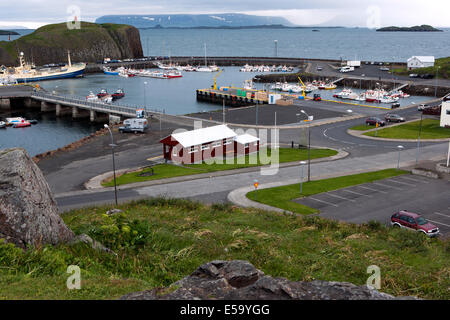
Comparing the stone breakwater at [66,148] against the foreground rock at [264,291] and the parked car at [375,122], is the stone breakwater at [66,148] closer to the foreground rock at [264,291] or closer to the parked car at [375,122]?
the parked car at [375,122]

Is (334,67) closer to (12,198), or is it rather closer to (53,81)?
(53,81)

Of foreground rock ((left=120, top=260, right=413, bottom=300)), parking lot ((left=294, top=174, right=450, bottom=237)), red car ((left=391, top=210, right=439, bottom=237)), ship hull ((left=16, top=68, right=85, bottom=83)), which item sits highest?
ship hull ((left=16, top=68, right=85, bottom=83))

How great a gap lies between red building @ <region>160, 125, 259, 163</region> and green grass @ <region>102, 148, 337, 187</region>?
1.46 m

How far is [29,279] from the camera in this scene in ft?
39.2

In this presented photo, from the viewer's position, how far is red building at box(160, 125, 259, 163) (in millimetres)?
49844

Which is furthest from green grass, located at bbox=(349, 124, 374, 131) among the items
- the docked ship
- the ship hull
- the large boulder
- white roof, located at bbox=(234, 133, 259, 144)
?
the ship hull

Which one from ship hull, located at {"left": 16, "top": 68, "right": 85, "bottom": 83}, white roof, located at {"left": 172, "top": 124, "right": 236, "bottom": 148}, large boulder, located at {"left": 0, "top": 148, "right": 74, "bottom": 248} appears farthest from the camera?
ship hull, located at {"left": 16, "top": 68, "right": 85, "bottom": 83}

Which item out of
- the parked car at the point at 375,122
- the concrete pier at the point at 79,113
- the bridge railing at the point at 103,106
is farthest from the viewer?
the concrete pier at the point at 79,113

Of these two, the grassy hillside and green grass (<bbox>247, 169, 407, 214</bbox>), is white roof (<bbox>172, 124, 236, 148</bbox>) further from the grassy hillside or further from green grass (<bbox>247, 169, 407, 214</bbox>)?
the grassy hillside

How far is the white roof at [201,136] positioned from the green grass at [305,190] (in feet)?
45.5

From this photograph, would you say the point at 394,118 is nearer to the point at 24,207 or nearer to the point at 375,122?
the point at 375,122

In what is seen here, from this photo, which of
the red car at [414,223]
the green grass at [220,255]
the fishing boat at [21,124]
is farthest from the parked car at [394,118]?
the fishing boat at [21,124]

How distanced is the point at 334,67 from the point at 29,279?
534 feet

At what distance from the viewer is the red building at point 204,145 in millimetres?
49844
